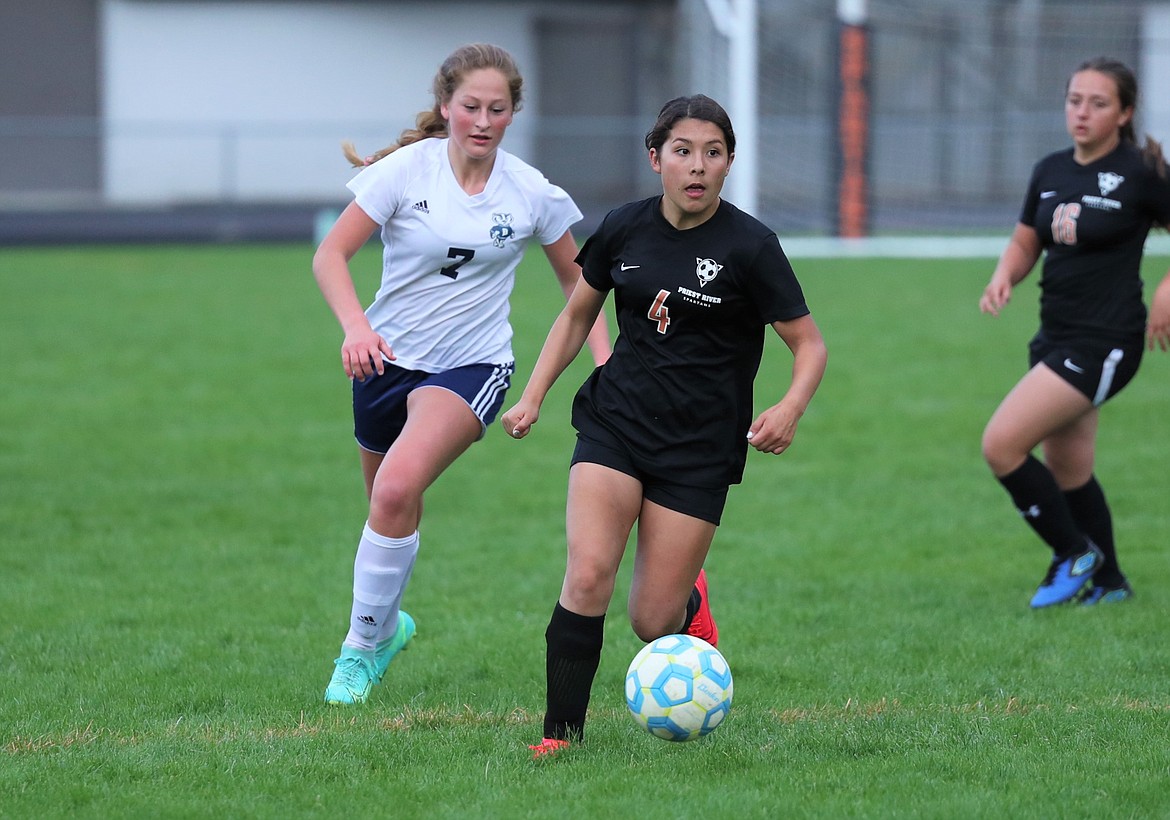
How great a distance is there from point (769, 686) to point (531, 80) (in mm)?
26445

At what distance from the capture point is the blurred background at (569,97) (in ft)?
60.8

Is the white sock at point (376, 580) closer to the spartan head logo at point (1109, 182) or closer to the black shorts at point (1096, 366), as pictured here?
the black shorts at point (1096, 366)

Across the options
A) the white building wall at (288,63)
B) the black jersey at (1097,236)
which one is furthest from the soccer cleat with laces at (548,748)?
the white building wall at (288,63)

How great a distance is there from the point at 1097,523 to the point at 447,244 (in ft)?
10.8

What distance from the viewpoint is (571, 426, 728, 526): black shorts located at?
173 inches

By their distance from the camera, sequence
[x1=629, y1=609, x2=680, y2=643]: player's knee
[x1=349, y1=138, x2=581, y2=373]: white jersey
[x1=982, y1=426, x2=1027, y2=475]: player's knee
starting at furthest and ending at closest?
[x1=982, y1=426, x2=1027, y2=475]: player's knee
[x1=349, y1=138, x2=581, y2=373]: white jersey
[x1=629, y1=609, x2=680, y2=643]: player's knee

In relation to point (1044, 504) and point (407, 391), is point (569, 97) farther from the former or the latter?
point (407, 391)

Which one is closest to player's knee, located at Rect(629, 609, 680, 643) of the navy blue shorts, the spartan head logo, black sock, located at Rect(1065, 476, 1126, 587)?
the navy blue shorts

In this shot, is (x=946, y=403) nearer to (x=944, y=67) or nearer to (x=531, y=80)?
(x=944, y=67)

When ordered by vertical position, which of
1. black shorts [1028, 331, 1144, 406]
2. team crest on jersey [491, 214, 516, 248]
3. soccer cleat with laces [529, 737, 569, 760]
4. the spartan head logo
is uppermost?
the spartan head logo

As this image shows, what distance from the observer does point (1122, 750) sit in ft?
14.0

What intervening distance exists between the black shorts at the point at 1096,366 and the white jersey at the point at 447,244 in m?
2.30

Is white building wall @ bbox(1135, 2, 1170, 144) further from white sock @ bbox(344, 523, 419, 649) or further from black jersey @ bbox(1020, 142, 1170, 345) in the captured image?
white sock @ bbox(344, 523, 419, 649)

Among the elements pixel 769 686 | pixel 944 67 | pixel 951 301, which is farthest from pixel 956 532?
pixel 944 67
